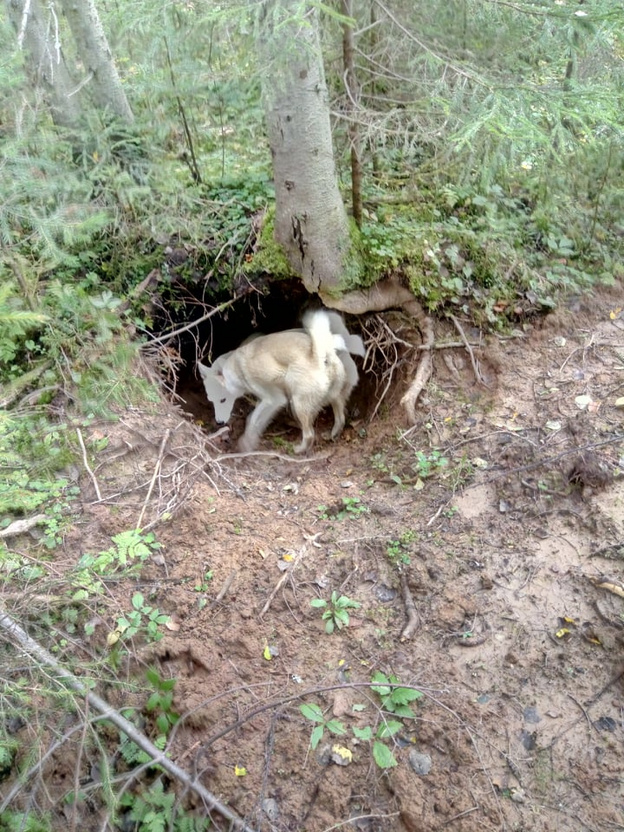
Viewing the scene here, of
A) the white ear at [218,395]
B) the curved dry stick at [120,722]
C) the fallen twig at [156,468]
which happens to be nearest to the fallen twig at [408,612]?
the curved dry stick at [120,722]

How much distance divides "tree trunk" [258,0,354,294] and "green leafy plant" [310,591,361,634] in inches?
113

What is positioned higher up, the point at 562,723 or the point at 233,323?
the point at 233,323

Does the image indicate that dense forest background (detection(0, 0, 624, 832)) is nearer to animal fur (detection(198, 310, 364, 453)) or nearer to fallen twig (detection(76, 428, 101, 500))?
fallen twig (detection(76, 428, 101, 500))

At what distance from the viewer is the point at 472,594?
342 centimetres

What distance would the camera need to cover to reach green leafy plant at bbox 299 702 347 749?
2836 millimetres

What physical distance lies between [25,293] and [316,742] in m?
3.66

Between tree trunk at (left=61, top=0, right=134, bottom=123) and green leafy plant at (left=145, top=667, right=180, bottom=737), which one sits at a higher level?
tree trunk at (left=61, top=0, right=134, bottom=123)

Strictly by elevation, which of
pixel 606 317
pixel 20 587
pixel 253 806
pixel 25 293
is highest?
pixel 25 293

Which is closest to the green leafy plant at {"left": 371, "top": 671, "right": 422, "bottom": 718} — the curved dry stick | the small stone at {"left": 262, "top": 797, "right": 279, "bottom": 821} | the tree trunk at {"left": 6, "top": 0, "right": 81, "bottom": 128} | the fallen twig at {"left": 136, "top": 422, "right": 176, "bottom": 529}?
the small stone at {"left": 262, "top": 797, "right": 279, "bottom": 821}

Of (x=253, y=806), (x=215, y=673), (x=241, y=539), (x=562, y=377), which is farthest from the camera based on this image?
(x=562, y=377)

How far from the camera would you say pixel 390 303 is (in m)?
5.33

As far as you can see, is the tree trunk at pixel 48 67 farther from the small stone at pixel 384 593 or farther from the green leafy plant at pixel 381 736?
the green leafy plant at pixel 381 736

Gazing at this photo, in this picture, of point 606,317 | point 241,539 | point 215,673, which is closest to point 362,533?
point 241,539

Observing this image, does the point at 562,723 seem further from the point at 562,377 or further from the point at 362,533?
the point at 562,377
